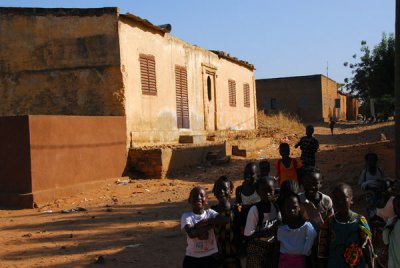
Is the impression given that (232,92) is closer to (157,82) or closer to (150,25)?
(157,82)

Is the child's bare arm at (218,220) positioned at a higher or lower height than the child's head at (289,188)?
lower

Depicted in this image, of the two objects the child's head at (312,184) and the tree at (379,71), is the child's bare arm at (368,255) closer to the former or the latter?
the child's head at (312,184)

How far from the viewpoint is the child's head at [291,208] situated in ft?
10.4

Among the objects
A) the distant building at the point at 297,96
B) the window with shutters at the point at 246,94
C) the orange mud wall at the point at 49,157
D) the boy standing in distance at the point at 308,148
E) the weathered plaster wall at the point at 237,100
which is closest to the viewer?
the boy standing in distance at the point at 308,148

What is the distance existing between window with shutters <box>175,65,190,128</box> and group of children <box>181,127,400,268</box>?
1240 cm

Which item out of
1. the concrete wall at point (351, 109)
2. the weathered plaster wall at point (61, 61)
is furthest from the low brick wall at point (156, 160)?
the concrete wall at point (351, 109)

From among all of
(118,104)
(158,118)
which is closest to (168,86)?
(158,118)

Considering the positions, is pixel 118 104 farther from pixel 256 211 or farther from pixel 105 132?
pixel 256 211

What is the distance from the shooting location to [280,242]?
3.19 meters

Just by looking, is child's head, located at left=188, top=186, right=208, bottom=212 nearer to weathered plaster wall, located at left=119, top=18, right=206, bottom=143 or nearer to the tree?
weathered plaster wall, located at left=119, top=18, right=206, bottom=143

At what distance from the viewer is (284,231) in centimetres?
319

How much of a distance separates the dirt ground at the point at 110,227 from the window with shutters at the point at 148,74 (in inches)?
117

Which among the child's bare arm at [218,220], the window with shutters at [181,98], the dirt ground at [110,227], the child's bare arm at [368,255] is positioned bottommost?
the dirt ground at [110,227]

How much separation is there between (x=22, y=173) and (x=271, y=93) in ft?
113
